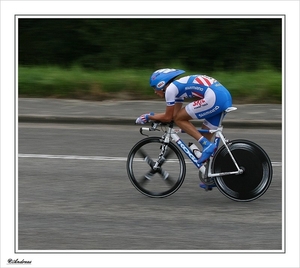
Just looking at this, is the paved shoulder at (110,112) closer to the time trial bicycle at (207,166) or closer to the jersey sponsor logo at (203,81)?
the time trial bicycle at (207,166)

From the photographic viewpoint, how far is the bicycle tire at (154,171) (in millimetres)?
8656

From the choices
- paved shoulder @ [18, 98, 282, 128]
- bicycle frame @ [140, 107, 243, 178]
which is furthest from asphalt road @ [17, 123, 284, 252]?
paved shoulder @ [18, 98, 282, 128]

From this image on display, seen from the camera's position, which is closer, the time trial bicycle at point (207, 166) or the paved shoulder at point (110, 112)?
the time trial bicycle at point (207, 166)

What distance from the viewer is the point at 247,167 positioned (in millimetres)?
8375

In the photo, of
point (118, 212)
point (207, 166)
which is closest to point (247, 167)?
point (207, 166)

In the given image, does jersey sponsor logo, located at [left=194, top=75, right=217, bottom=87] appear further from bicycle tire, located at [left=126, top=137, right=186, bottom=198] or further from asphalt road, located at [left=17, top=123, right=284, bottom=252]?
asphalt road, located at [left=17, top=123, right=284, bottom=252]

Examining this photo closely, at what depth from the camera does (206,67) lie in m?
22.2

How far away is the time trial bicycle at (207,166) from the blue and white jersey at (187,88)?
0.38 meters

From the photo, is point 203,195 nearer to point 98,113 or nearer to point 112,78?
point 98,113

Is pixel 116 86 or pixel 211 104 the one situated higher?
pixel 116 86

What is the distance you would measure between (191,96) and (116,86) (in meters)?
9.00

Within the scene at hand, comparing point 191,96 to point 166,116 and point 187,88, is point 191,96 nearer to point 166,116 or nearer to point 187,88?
point 187,88

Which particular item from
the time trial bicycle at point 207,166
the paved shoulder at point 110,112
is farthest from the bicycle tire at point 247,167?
the paved shoulder at point 110,112

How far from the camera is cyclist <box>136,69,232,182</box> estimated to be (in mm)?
8256
